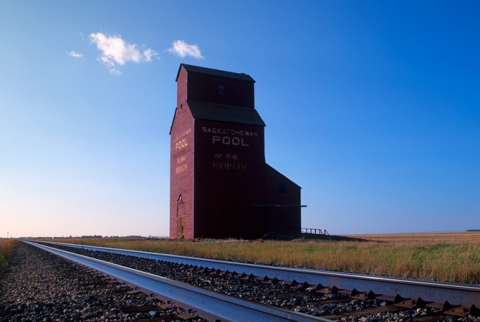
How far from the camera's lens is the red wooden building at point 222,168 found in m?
33.0

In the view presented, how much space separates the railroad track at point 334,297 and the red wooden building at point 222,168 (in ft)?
82.3

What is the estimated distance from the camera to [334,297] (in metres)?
5.75

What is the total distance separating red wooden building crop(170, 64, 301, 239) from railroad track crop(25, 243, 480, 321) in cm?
2510

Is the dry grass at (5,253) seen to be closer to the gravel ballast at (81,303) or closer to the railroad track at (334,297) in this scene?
the gravel ballast at (81,303)

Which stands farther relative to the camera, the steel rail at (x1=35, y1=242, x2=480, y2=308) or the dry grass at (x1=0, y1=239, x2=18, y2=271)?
the dry grass at (x1=0, y1=239, x2=18, y2=271)

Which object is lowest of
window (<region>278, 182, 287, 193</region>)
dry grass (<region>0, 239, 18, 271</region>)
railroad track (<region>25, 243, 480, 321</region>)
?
dry grass (<region>0, 239, 18, 271</region>)

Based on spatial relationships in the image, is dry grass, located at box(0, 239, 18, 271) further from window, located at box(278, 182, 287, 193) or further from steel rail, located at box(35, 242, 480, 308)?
window, located at box(278, 182, 287, 193)

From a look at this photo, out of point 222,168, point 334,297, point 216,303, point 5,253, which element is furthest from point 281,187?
point 216,303

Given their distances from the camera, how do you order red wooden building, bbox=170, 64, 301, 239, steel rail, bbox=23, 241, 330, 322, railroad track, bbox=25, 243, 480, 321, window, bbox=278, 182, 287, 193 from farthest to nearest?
window, bbox=278, 182, 287, 193 < red wooden building, bbox=170, 64, 301, 239 < railroad track, bbox=25, 243, 480, 321 < steel rail, bbox=23, 241, 330, 322

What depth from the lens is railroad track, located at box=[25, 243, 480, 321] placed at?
4492 mm

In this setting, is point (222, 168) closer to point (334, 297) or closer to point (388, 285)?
point (334, 297)

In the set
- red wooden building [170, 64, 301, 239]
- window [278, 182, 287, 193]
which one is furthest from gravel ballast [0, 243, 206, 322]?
window [278, 182, 287, 193]

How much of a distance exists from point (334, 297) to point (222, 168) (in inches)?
1104

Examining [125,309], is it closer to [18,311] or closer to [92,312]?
[92,312]
